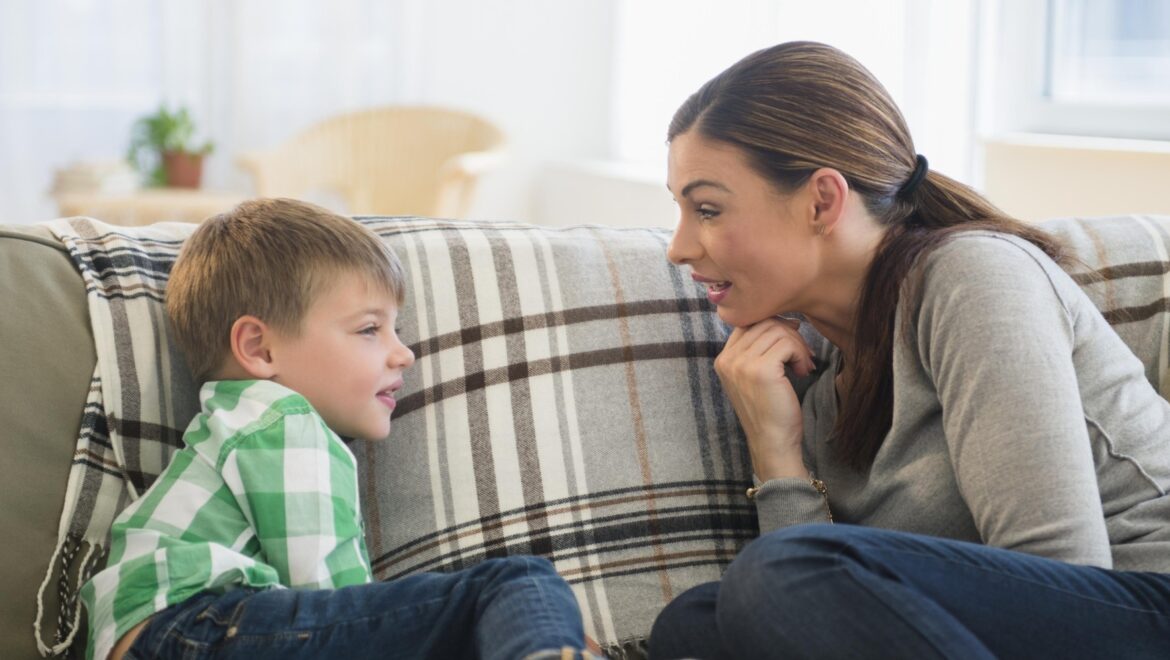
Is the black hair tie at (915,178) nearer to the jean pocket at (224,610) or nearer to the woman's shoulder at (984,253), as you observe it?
the woman's shoulder at (984,253)

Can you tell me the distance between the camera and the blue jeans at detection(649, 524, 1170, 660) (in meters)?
1.09

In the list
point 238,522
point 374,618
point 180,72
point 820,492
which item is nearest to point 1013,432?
point 820,492

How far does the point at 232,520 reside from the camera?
4.02ft

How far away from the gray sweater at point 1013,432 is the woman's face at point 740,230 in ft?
0.52

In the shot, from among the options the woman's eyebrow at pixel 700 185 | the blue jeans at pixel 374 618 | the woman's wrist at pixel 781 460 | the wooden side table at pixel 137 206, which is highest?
the woman's eyebrow at pixel 700 185

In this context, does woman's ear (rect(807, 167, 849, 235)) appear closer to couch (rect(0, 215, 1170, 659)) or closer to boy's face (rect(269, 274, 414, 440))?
couch (rect(0, 215, 1170, 659))

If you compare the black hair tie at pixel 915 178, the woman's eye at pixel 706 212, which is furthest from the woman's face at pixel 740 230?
the black hair tie at pixel 915 178

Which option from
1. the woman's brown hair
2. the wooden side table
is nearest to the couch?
the woman's brown hair

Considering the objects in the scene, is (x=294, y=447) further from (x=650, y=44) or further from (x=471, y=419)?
(x=650, y=44)

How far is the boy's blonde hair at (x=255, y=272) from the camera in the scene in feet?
4.38

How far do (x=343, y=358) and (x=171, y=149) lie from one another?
3.10 m

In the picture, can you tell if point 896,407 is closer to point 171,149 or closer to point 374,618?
point 374,618

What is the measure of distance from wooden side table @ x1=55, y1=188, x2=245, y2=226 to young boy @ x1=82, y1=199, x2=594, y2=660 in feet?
7.92

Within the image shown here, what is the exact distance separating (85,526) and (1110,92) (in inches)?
89.1
